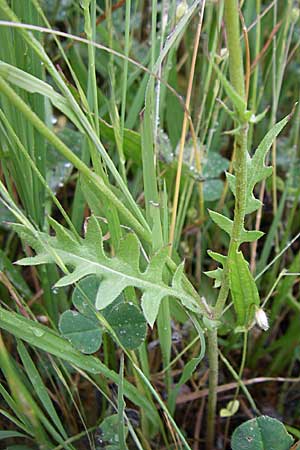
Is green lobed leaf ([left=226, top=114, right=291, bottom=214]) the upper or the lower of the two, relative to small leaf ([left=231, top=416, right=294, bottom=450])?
upper

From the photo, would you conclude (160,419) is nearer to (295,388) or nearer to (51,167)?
(295,388)

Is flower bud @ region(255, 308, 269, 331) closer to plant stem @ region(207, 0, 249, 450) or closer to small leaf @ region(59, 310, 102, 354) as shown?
plant stem @ region(207, 0, 249, 450)

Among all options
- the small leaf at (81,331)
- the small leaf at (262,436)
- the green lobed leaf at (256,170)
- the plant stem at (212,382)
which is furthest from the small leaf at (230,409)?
the green lobed leaf at (256,170)

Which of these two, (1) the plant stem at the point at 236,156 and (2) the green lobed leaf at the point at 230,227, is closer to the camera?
(1) the plant stem at the point at 236,156

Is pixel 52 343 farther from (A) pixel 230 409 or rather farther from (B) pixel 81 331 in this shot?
(A) pixel 230 409

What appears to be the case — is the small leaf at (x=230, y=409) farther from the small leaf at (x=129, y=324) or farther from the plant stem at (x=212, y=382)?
the small leaf at (x=129, y=324)

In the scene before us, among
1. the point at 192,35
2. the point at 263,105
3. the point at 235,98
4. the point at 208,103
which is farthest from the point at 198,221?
the point at 235,98

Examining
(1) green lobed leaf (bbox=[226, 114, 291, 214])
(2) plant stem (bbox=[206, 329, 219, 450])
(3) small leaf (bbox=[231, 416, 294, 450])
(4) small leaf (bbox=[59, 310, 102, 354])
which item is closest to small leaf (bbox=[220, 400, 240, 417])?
(2) plant stem (bbox=[206, 329, 219, 450])
